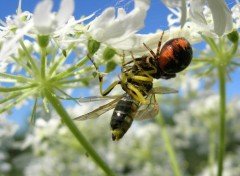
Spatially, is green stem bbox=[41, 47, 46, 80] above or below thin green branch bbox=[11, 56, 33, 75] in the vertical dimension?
below

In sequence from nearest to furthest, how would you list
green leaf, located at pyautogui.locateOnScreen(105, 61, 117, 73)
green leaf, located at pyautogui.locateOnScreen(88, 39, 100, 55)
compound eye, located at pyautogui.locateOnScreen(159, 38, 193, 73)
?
compound eye, located at pyautogui.locateOnScreen(159, 38, 193, 73) → green leaf, located at pyautogui.locateOnScreen(88, 39, 100, 55) → green leaf, located at pyautogui.locateOnScreen(105, 61, 117, 73)

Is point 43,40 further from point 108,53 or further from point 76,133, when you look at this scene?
point 76,133

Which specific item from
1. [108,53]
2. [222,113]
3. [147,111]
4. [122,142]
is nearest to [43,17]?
[108,53]

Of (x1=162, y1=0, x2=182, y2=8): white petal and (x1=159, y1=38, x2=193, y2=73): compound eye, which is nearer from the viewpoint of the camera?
(x1=162, y1=0, x2=182, y2=8): white petal

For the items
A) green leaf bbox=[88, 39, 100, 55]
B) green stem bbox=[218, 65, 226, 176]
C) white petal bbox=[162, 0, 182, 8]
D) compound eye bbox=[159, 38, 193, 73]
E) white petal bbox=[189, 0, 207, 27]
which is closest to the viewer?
white petal bbox=[162, 0, 182, 8]

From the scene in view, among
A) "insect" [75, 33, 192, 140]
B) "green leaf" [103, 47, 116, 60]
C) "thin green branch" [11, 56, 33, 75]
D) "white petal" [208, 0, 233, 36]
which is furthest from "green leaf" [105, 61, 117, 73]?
"white petal" [208, 0, 233, 36]

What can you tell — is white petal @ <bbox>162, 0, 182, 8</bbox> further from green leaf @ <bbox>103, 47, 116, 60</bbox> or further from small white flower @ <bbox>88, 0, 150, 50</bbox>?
green leaf @ <bbox>103, 47, 116, 60</bbox>

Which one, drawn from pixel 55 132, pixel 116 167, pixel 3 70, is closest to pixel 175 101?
pixel 116 167
